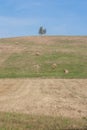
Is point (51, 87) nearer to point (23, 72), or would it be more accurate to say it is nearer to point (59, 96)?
point (59, 96)

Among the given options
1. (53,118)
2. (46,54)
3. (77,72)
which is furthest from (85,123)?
(46,54)

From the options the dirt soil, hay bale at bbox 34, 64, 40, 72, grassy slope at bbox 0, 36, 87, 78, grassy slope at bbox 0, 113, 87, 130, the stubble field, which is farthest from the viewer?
hay bale at bbox 34, 64, 40, 72

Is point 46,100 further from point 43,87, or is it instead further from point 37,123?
point 37,123

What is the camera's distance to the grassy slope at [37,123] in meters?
10.4

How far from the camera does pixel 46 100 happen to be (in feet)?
55.9

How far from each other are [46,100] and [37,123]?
6041 mm

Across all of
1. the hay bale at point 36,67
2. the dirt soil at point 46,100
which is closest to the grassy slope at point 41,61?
the hay bale at point 36,67

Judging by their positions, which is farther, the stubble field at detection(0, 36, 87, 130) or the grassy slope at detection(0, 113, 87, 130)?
the stubble field at detection(0, 36, 87, 130)

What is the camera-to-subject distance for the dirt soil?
46.0ft

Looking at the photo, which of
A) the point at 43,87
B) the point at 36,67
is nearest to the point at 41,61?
the point at 36,67

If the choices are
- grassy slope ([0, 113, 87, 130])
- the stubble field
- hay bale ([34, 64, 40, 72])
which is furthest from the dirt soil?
hay bale ([34, 64, 40, 72])

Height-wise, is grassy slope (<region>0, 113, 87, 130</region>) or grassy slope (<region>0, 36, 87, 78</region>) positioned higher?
grassy slope (<region>0, 113, 87, 130</region>)

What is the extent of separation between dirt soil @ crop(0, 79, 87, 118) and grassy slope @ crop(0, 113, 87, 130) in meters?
1.24

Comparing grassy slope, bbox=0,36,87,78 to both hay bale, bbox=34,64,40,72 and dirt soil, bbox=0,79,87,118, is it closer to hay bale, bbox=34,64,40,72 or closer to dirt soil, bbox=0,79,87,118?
hay bale, bbox=34,64,40,72
